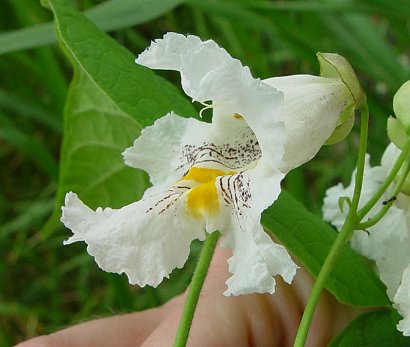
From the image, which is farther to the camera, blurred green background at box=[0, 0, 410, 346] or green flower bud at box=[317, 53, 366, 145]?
blurred green background at box=[0, 0, 410, 346]

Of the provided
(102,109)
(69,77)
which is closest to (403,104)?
(102,109)

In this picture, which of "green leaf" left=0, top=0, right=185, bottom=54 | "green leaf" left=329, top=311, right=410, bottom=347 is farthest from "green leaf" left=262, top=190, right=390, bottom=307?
"green leaf" left=0, top=0, right=185, bottom=54

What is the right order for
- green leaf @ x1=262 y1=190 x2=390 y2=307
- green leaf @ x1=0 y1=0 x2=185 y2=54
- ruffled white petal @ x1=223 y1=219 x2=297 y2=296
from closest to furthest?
ruffled white petal @ x1=223 y1=219 x2=297 y2=296
green leaf @ x1=262 y1=190 x2=390 y2=307
green leaf @ x1=0 y1=0 x2=185 y2=54

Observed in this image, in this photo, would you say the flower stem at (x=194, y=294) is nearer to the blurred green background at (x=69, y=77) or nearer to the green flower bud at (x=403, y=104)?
the green flower bud at (x=403, y=104)

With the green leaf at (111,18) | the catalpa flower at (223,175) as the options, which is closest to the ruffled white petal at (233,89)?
the catalpa flower at (223,175)

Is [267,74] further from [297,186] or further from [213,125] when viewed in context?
[213,125]

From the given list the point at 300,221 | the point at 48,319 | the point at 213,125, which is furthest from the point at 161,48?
the point at 48,319

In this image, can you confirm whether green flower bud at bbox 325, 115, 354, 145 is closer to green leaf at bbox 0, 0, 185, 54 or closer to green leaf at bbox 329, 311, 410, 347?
green leaf at bbox 329, 311, 410, 347
